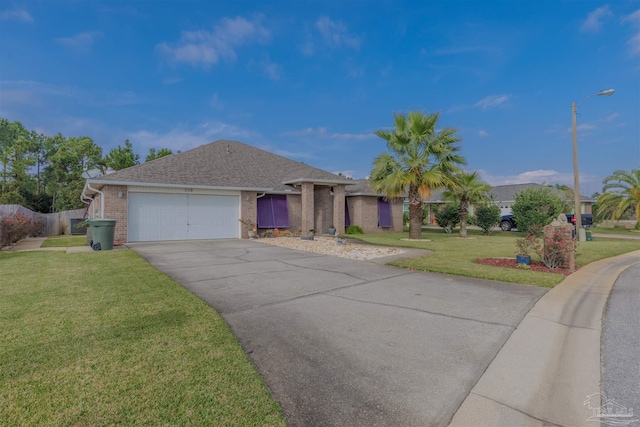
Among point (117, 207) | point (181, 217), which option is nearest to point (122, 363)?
point (117, 207)

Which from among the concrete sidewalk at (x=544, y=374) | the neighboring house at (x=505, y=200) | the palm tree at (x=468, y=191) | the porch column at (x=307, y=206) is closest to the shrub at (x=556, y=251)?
the concrete sidewalk at (x=544, y=374)

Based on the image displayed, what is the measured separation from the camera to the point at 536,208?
16234 mm

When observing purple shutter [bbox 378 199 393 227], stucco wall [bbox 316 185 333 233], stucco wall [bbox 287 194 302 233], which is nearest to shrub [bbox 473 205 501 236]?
purple shutter [bbox 378 199 393 227]

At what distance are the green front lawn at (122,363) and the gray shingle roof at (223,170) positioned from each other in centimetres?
1011

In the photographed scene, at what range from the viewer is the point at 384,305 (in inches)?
192

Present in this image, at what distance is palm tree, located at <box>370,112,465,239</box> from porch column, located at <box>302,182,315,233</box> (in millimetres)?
4163

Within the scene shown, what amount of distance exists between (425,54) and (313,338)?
755 inches

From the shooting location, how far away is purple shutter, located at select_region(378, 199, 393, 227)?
20938mm

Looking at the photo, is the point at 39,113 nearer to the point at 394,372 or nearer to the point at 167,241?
the point at 167,241

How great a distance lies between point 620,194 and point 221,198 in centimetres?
2821

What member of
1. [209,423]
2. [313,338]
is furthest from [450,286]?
[209,423]

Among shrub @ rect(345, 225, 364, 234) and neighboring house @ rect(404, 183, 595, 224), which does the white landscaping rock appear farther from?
neighboring house @ rect(404, 183, 595, 224)

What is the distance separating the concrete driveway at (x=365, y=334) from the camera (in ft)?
7.72

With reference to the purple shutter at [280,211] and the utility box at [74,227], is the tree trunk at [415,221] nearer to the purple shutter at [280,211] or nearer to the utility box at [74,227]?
the purple shutter at [280,211]
